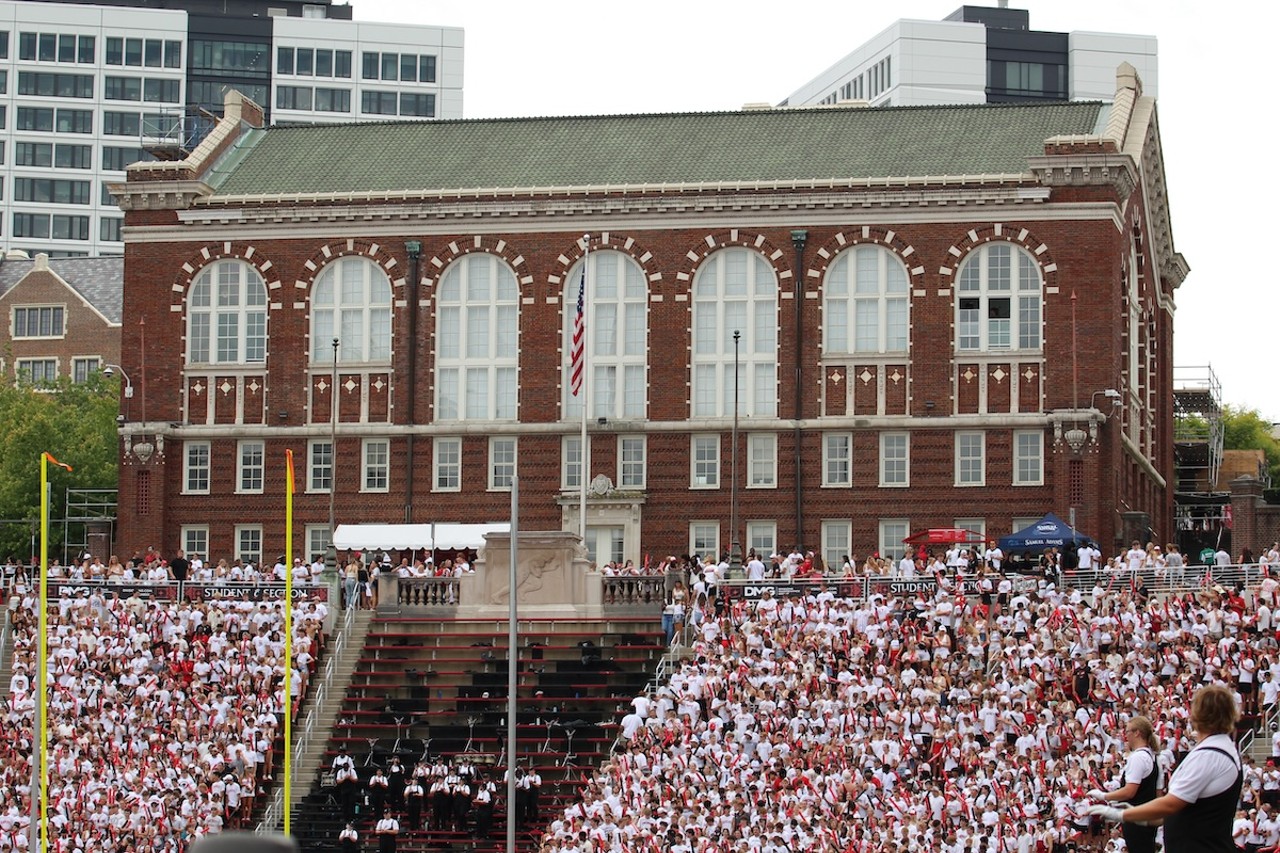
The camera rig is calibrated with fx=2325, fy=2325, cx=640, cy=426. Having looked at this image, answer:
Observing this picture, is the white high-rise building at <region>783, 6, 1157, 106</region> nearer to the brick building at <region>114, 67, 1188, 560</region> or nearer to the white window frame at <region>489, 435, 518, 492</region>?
the brick building at <region>114, 67, 1188, 560</region>

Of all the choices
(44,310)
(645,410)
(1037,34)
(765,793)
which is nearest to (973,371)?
(645,410)

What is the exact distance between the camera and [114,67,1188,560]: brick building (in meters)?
65.1

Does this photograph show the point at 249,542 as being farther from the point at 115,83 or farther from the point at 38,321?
the point at 115,83

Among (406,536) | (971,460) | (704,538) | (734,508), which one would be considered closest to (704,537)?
(704,538)

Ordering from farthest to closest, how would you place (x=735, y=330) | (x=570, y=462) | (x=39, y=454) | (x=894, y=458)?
(x=39, y=454)
(x=570, y=462)
(x=735, y=330)
(x=894, y=458)

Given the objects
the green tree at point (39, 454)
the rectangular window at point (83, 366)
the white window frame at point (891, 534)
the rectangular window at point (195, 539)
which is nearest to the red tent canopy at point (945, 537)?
the white window frame at point (891, 534)

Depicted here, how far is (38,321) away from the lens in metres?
103

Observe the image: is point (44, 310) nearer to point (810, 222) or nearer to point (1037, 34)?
point (810, 222)

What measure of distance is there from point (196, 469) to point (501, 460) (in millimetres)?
9268

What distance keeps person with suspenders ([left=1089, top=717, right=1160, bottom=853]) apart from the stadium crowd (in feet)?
107

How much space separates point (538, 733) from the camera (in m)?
47.9

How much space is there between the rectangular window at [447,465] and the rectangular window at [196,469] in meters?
6.93

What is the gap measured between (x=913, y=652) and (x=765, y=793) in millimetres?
5493

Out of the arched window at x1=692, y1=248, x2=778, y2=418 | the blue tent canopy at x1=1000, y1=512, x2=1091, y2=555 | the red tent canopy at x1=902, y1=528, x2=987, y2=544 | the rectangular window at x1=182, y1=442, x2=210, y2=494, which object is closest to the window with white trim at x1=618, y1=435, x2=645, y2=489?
the arched window at x1=692, y1=248, x2=778, y2=418
